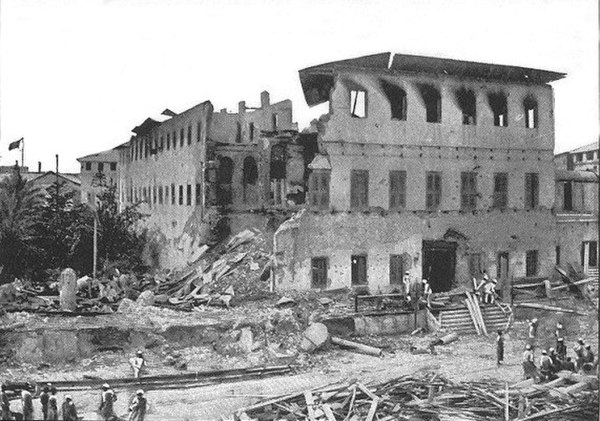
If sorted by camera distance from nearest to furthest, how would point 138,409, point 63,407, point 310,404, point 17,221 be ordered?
point 63,407
point 138,409
point 310,404
point 17,221

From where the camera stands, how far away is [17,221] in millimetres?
16188

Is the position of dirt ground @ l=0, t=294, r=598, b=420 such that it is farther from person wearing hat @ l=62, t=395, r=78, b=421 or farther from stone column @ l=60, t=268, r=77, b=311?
stone column @ l=60, t=268, r=77, b=311

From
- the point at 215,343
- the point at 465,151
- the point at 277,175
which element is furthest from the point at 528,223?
the point at 215,343

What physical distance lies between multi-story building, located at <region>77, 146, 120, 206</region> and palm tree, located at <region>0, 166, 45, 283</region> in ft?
25.3

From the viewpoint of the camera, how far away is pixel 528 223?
17.0m

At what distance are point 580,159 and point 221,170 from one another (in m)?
10.4

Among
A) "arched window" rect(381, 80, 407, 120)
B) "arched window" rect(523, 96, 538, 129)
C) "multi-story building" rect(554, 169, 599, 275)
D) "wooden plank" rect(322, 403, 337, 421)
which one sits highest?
"arched window" rect(381, 80, 407, 120)

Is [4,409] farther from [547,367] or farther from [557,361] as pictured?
[557,361]

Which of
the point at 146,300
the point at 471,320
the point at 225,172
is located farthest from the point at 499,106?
the point at 146,300

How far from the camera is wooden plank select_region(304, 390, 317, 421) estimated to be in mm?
11758

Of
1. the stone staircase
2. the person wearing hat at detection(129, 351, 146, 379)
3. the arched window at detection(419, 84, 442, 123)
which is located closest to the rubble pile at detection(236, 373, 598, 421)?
the person wearing hat at detection(129, 351, 146, 379)

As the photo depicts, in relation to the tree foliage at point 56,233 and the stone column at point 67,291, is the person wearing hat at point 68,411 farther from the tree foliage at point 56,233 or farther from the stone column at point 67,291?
the stone column at point 67,291

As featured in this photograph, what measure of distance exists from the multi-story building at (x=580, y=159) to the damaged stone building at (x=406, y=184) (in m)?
1.47

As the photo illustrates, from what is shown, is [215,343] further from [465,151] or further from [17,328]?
[465,151]
